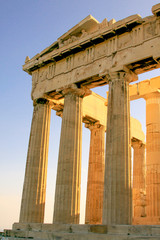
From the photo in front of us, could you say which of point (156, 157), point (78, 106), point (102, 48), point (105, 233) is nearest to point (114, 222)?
point (105, 233)

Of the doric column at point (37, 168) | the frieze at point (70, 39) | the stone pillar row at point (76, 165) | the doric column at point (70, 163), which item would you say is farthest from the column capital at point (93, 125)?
the frieze at point (70, 39)

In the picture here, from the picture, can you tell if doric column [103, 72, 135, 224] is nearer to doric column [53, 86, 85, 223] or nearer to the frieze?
doric column [53, 86, 85, 223]

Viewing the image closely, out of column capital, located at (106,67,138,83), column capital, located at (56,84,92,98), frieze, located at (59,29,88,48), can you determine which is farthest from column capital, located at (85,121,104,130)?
column capital, located at (106,67,138,83)

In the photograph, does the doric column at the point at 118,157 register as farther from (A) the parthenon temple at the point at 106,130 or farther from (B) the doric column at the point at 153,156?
(B) the doric column at the point at 153,156

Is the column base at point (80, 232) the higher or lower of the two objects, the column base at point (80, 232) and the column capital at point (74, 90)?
the lower

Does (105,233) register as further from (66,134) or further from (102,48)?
(102,48)

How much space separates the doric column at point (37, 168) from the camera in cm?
2834

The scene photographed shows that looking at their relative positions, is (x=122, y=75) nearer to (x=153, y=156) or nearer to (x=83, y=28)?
(x=83, y=28)

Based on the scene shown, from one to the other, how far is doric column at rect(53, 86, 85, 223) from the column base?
147 centimetres

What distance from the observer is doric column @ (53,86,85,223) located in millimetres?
25464

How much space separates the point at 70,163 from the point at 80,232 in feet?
20.4

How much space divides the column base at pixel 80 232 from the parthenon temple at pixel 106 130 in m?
0.06

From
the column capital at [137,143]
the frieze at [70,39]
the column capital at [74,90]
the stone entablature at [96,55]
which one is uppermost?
the frieze at [70,39]

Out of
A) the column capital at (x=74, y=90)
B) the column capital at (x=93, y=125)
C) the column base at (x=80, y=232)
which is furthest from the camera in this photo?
the column capital at (x=93, y=125)
